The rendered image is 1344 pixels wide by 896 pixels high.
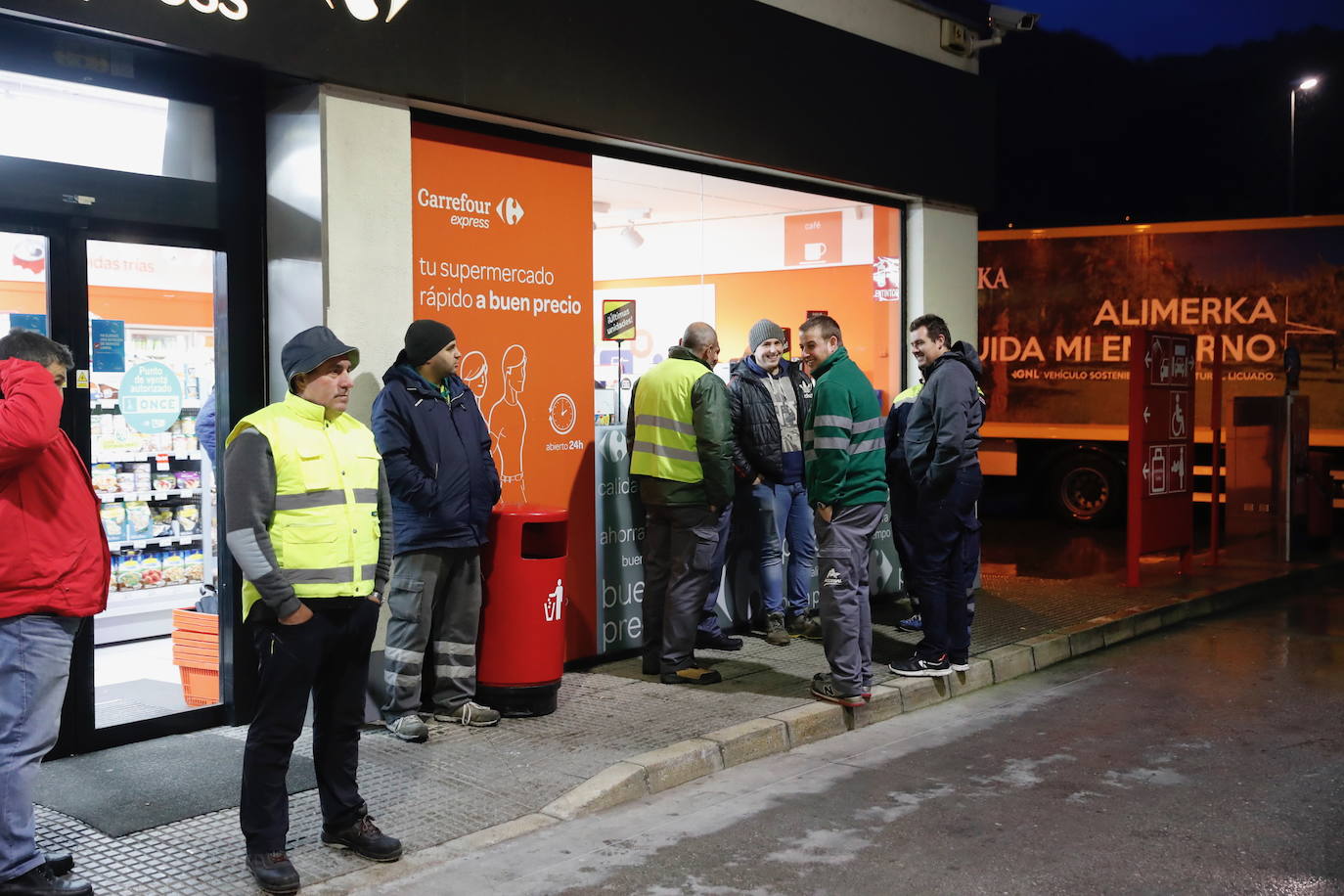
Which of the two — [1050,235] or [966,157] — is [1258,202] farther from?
[966,157]

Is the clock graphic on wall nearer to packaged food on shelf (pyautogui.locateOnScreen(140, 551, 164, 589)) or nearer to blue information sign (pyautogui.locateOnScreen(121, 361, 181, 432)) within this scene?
blue information sign (pyautogui.locateOnScreen(121, 361, 181, 432))

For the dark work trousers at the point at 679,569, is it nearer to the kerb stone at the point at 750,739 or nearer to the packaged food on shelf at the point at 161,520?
the kerb stone at the point at 750,739

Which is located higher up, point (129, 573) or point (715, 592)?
point (129, 573)

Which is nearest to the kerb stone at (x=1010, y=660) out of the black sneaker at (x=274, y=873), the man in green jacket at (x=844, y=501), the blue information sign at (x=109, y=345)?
the man in green jacket at (x=844, y=501)

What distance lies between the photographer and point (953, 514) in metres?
7.22

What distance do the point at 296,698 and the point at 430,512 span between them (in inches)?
69.6

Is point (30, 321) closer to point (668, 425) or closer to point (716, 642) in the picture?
point (668, 425)

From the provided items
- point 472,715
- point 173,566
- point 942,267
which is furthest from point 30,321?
point 942,267

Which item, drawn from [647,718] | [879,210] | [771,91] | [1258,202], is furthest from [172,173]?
[1258,202]

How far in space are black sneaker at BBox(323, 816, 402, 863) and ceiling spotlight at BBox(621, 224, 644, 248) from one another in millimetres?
4958

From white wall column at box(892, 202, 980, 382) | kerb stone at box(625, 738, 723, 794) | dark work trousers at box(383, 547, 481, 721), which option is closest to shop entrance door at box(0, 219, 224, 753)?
dark work trousers at box(383, 547, 481, 721)

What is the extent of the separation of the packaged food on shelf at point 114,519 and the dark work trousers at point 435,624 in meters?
1.55

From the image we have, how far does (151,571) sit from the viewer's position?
21.9 ft

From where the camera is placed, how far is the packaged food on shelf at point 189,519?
6.68 meters
